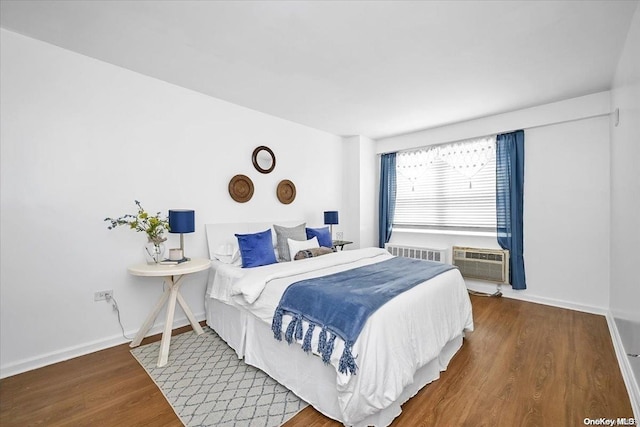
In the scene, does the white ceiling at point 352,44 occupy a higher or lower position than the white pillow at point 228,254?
higher

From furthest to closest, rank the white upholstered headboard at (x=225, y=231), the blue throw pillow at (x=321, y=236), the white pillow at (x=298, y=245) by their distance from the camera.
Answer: the blue throw pillow at (x=321, y=236), the white pillow at (x=298, y=245), the white upholstered headboard at (x=225, y=231)

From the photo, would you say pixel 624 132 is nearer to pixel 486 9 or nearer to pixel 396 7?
pixel 486 9

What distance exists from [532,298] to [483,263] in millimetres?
709

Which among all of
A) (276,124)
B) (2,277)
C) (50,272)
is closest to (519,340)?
(276,124)

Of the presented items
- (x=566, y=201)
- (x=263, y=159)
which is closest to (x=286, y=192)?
(x=263, y=159)

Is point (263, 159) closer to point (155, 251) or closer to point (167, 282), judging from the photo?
point (155, 251)

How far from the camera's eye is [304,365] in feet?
5.97

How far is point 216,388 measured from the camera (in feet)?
6.44

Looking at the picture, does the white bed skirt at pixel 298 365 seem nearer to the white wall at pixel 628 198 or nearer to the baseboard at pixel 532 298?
the white wall at pixel 628 198

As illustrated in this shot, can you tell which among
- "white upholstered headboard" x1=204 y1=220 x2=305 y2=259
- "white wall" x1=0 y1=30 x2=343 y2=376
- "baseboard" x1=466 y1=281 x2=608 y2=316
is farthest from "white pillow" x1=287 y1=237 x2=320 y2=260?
"baseboard" x1=466 y1=281 x2=608 y2=316

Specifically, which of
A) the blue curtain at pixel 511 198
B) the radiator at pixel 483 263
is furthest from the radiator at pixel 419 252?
the blue curtain at pixel 511 198

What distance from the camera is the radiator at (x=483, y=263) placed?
3852 millimetres

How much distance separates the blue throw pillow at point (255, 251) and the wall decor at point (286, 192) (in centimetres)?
113

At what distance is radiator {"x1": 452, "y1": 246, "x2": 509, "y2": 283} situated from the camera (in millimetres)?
3852
